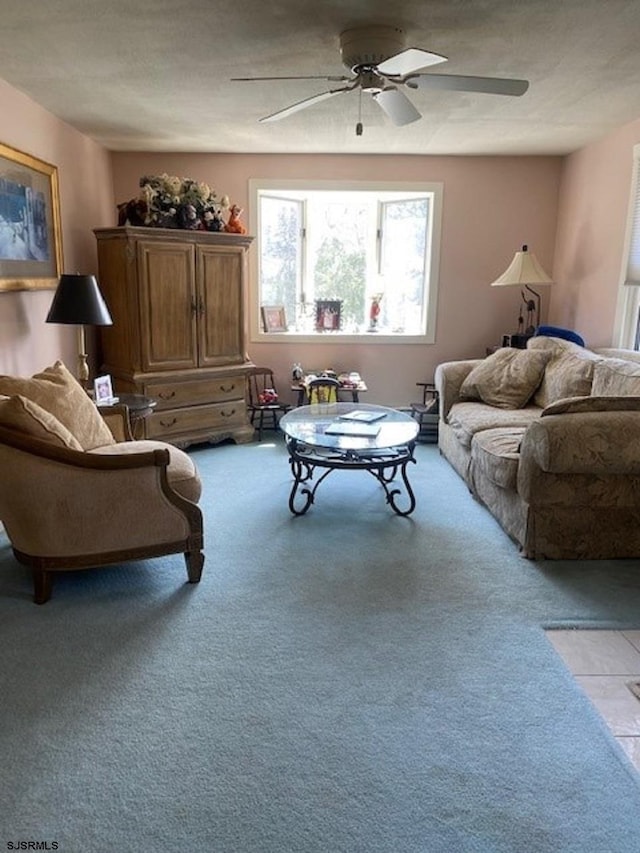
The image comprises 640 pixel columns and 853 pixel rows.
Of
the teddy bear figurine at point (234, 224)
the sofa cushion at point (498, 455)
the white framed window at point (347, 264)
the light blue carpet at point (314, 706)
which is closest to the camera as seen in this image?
the light blue carpet at point (314, 706)

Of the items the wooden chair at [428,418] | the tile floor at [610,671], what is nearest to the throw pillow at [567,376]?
the wooden chair at [428,418]

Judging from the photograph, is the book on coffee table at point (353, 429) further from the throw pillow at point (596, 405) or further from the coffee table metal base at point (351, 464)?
the throw pillow at point (596, 405)

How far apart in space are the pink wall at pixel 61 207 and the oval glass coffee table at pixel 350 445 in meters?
1.61

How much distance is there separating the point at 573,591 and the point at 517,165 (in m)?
3.92

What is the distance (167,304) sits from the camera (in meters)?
4.43

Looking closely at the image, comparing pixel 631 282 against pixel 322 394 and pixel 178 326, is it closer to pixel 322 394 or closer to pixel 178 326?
pixel 322 394

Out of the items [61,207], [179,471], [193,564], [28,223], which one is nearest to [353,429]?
[179,471]

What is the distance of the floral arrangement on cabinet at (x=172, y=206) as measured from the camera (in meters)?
4.32

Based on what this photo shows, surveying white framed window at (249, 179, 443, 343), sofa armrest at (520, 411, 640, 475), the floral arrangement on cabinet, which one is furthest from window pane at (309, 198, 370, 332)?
sofa armrest at (520, 411, 640, 475)

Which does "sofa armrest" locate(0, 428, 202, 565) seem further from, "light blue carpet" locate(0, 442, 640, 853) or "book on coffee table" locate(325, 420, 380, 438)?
"book on coffee table" locate(325, 420, 380, 438)

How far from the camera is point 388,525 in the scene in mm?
3377

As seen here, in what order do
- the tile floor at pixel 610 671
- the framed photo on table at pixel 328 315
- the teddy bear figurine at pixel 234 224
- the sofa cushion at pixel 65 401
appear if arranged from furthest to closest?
the framed photo on table at pixel 328 315 → the teddy bear figurine at pixel 234 224 → the sofa cushion at pixel 65 401 → the tile floor at pixel 610 671

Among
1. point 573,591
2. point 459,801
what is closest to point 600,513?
point 573,591

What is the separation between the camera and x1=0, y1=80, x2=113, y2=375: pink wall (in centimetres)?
342
